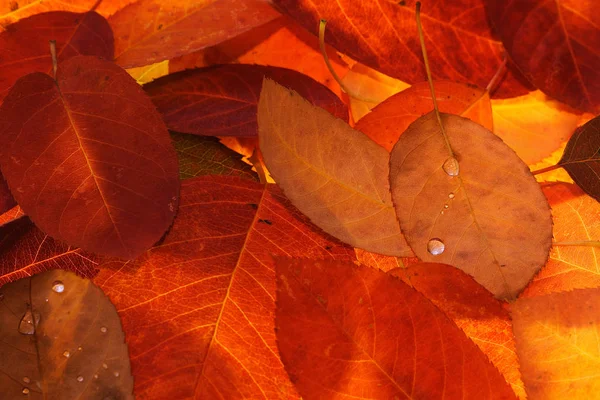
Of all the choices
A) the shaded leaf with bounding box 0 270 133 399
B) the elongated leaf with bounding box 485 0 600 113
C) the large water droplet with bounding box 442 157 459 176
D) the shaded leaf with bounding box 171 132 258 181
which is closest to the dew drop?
the shaded leaf with bounding box 0 270 133 399

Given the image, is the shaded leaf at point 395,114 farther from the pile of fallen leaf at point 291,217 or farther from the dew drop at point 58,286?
the dew drop at point 58,286

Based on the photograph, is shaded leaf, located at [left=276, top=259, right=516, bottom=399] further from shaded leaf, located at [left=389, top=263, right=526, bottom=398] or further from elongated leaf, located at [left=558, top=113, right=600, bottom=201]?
elongated leaf, located at [left=558, top=113, right=600, bottom=201]

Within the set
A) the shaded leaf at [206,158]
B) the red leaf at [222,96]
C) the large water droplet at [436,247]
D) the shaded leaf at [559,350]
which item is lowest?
the shaded leaf at [559,350]

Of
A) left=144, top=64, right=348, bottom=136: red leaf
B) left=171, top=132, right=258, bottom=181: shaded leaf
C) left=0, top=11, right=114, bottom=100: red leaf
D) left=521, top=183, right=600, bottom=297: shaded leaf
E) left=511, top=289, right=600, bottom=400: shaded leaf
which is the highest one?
left=0, top=11, right=114, bottom=100: red leaf

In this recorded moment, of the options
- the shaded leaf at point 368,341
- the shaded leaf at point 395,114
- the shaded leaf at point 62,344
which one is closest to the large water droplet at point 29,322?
the shaded leaf at point 62,344

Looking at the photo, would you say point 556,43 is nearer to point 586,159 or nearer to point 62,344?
point 586,159

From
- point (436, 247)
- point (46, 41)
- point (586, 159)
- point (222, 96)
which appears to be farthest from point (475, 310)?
point (46, 41)
